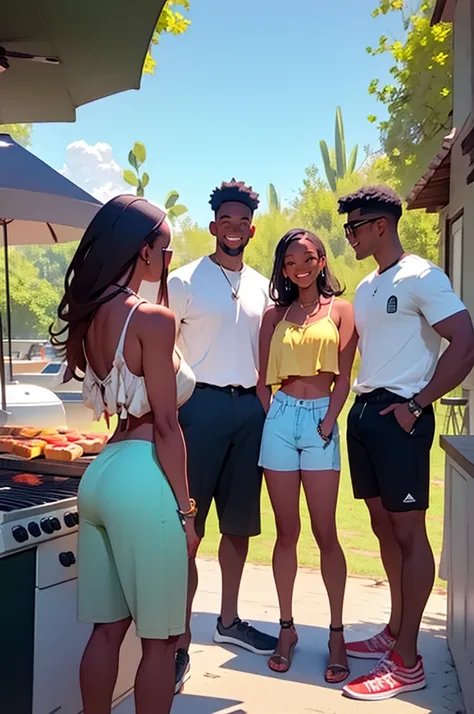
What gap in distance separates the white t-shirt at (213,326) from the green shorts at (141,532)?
3.52 feet

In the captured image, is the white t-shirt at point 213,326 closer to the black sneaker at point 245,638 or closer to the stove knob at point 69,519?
the stove knob at point 69,519

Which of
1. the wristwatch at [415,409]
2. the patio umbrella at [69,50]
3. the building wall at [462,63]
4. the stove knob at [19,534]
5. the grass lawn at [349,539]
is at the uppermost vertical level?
the building wall at [462,63]

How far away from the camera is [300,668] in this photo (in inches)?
117

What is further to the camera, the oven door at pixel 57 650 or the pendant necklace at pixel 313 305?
the pendant necklace at pixel 313 305

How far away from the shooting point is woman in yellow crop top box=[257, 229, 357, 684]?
2.81 meters

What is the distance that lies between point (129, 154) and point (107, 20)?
28.5 metres

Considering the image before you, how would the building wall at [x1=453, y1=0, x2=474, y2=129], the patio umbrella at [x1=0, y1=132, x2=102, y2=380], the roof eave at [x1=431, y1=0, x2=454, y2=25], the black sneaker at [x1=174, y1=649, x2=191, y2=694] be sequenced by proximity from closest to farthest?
the black sneaker at [x1=174, y1=649, x2=191, y2=694] → the patio umbrella at [x1=0, y1=132, x2=102, y2=380] → the building wall at [x1=453, y1=0, x2=474, y2=129] → the roof eave at [x1=431, y1=0, x2=454, y2=25]

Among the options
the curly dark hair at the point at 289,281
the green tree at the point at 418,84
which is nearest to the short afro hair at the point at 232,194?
the curly dark hair at the point at 289,281

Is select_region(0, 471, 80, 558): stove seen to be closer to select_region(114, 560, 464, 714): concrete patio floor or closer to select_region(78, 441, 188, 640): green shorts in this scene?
select_region(78, 441, 188, 640): green shorts

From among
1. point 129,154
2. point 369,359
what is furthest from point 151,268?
point 129,154

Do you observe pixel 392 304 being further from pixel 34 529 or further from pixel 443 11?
pixel 443 11

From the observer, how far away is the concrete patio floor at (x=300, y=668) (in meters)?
2.65

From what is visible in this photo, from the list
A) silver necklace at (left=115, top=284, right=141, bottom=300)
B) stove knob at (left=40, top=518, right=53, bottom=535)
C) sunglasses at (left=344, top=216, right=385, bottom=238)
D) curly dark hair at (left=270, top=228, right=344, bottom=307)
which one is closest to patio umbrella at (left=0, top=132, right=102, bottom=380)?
curly dark hair at (left=270, top=228, right=344, bottom=307)

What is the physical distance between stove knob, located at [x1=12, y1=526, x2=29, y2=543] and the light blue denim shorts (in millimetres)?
1166
